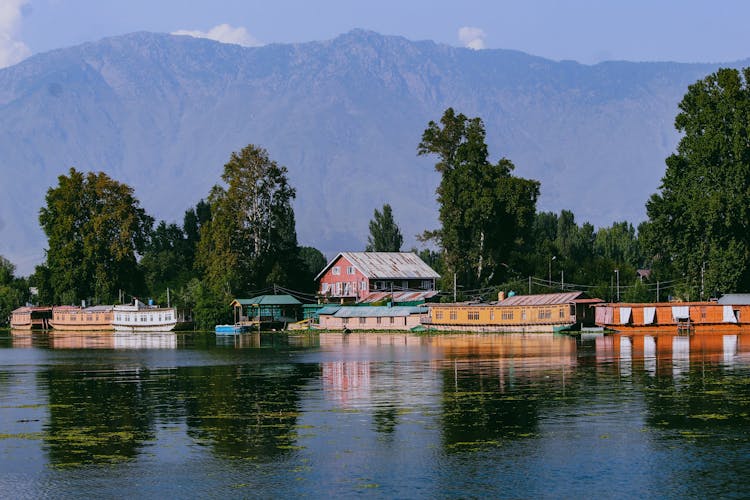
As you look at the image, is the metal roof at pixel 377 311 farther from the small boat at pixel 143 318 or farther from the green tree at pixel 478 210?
the small boat at pixel 143 318

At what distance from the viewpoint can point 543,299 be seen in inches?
4284

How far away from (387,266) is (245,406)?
109039 mm

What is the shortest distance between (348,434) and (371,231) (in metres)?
152

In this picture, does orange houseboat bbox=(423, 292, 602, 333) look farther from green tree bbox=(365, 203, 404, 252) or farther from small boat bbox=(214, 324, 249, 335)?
green tree bbox=(365, 203, 404, 252)

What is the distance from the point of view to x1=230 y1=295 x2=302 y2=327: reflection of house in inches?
5364

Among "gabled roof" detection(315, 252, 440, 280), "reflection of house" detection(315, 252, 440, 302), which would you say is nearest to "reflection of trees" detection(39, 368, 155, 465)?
"reflection of house" detection(315, 252, 440, 302)

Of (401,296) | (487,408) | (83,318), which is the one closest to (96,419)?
(487,408)

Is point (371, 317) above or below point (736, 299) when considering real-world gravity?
below

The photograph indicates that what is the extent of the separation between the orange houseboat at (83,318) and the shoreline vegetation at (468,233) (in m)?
2.12

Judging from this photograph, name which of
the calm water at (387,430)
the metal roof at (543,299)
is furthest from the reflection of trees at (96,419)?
the metal roof at (543,299)

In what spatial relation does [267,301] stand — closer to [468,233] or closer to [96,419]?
[468,233]

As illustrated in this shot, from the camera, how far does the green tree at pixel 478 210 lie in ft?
409

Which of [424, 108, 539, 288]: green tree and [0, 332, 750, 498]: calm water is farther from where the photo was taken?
[424, 108, 539, 288]: green tree

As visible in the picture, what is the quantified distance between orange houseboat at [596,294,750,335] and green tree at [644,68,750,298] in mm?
2075
